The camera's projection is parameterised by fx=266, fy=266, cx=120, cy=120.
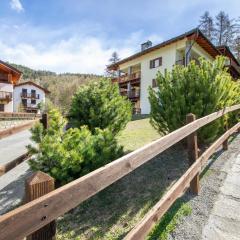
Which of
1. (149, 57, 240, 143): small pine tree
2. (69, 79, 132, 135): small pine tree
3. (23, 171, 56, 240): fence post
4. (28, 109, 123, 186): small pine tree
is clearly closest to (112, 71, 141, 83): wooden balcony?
(69, 79, 132, 135): small pine tree

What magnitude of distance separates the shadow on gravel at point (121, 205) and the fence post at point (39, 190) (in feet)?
7.76

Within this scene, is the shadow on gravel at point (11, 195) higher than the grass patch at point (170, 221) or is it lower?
lower

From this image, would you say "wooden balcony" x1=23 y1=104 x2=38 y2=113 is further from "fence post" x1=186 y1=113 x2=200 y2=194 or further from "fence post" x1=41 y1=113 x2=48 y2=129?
"fence post" x1=186 y1=113 x2=200 y2=194

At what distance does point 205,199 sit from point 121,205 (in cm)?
146

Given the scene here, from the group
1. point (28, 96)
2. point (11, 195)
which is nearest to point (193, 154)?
point (11, 195)

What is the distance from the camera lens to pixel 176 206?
12.6 ft

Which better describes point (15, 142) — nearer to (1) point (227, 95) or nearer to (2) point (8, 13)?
(2) point (8, 13)

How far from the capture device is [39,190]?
1.57 meters

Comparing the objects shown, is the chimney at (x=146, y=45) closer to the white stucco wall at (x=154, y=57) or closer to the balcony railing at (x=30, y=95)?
the white stucco wall at (x=154, y=57)

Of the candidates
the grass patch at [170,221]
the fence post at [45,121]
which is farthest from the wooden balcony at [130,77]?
the grass patch at [170,221]

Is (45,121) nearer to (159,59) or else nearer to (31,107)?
(159,59)

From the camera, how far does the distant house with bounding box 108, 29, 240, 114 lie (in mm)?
23547

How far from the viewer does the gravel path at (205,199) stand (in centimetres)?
329

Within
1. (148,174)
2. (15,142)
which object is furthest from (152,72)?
(148,174)
